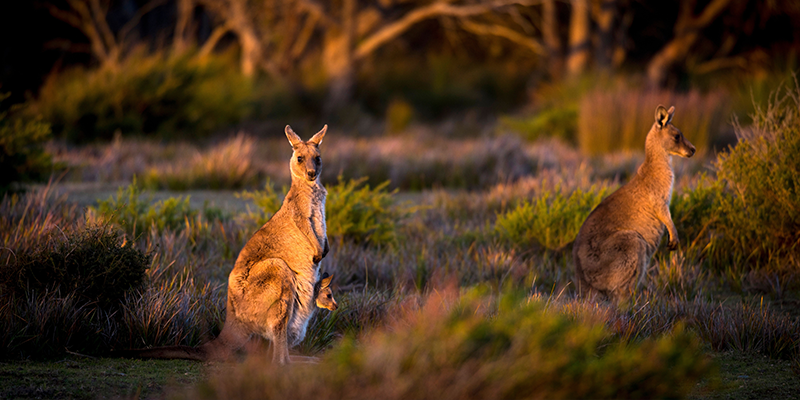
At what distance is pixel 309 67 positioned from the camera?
18.3 meters

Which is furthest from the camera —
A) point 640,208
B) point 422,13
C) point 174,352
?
point 422,13

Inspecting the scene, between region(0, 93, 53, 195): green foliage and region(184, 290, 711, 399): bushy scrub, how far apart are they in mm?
5604

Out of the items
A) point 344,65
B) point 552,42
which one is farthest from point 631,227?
point 552,42

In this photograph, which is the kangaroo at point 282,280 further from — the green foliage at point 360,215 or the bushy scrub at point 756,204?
the bushy scrub at point 756,204

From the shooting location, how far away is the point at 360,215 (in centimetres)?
655

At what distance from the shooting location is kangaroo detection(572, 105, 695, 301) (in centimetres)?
495

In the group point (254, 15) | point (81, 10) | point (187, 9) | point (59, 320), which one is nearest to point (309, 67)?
point (254, 15)

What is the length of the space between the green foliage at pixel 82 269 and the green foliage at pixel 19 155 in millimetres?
2970

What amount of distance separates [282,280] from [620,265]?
93.6 inches

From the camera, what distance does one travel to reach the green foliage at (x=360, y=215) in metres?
6.41

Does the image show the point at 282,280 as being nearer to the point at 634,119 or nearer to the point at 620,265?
the point at 620,265

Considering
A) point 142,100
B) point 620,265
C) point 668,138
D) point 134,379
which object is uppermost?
point 142,100

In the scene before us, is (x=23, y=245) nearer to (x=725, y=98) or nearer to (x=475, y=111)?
(x=725, y=98)

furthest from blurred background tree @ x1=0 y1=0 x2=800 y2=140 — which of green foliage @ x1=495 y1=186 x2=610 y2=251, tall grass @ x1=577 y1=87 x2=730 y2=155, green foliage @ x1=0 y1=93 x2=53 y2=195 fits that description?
green foliage @ x1=495 y1=186 x2=610 y2=251
